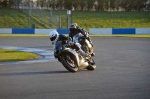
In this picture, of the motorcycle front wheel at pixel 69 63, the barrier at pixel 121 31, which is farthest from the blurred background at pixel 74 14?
the motorcycle front wheel at pixel 69 63

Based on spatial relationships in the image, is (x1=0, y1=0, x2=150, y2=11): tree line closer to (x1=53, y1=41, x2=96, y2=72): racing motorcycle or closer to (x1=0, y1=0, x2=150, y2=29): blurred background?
(x1=0, y1=0, x2=150, y2=29): blurred background

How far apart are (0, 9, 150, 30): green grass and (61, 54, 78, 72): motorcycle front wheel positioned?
33.1 meters

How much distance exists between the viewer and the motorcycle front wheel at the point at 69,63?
1188 centimetres

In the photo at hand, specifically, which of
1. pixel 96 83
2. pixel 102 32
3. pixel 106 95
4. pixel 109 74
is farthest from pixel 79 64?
pixel 102 32

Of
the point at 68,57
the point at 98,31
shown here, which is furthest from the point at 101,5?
the point at 68,57

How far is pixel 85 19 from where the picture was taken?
5509cm

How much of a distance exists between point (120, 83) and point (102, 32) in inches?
1277

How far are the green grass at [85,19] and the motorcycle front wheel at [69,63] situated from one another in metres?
33.1

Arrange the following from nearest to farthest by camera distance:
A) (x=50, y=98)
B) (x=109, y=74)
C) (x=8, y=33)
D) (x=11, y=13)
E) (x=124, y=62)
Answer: (x=50, y=98), (x=109, y=74), (x=124, y=62), (x=8, y=33), (x=11, y=13)

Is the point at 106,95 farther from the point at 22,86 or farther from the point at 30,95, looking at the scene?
the point at 22,86

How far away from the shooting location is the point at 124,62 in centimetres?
1484

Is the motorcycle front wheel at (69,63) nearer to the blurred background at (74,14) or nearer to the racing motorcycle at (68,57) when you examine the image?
the racing motorcycle at (68,57)

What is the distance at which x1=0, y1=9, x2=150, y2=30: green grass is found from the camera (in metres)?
47.2

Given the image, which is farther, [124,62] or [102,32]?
[102,32]
